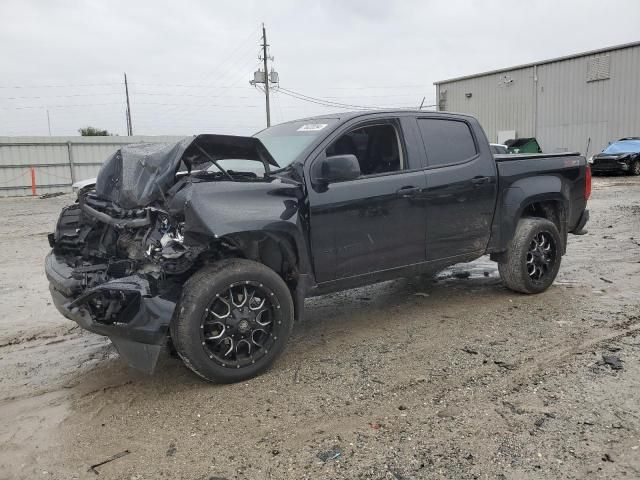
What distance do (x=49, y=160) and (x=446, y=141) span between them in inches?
917

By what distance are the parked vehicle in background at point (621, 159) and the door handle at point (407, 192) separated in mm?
19920

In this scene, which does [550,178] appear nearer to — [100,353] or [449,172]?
[449,172]

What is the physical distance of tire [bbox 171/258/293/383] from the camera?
11.2 ft

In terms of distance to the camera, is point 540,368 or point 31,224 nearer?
point 540,368

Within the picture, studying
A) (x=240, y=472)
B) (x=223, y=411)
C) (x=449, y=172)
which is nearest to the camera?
(x=240, y=472)

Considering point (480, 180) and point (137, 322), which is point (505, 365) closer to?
point (480, 180)

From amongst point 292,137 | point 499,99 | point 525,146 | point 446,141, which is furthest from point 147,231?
point 499,99

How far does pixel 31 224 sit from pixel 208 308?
10801mm

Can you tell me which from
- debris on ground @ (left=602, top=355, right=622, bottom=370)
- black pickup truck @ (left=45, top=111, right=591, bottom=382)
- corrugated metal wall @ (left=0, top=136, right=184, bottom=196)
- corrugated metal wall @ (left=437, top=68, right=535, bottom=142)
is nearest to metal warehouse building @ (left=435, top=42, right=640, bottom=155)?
corrugated metal wall @ (left=437, top=68, right=535, bottom=142)

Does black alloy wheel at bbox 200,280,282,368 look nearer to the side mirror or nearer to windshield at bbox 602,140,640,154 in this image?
the side mirror

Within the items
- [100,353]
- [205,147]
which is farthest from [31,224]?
[205,147]

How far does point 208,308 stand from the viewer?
3469 mm

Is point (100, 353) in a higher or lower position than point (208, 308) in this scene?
lower

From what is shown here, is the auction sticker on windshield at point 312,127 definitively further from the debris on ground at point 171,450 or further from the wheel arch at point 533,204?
the debris on ground at point 171,450
